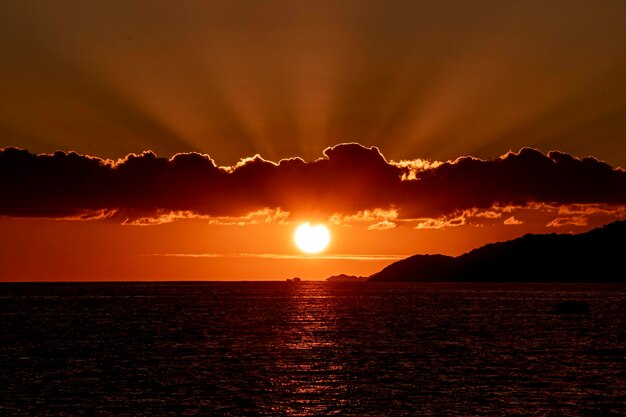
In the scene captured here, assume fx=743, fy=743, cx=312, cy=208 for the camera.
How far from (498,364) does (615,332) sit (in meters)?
49.6

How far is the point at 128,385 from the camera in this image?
61.8 metres

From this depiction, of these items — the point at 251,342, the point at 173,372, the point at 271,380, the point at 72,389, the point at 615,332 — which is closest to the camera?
the point at 72,389

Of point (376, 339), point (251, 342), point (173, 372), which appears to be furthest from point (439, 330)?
point (173, 372)

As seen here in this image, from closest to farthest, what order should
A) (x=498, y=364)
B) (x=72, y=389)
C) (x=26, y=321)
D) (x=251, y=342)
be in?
(x=72, y=389)
(x=498, y=364)
(x=251, y=342)
(x=26, y=321)

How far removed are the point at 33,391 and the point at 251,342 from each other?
4182 cm

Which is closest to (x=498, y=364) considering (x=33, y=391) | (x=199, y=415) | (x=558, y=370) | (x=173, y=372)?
(x=558, y=370)

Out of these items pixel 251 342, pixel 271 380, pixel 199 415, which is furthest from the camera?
pixel 251 342

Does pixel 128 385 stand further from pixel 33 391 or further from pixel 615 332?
pixel 615 332

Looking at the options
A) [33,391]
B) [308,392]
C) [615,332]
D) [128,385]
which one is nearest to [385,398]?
[308,392]

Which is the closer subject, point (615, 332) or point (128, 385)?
point (128, 385)

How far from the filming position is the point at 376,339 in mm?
103312

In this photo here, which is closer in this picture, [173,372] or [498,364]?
[173,372]

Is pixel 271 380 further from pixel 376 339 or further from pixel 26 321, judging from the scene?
pixel 26 321

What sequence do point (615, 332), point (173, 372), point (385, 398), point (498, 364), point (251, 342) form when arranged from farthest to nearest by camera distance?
point (615, 332)
point (251, 342)
point (498, 364)
point (173, 372)
point (385, 398)
